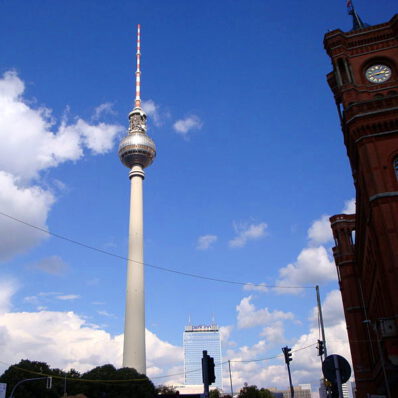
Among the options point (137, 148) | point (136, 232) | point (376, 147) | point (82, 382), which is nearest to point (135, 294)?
point (136, 232)

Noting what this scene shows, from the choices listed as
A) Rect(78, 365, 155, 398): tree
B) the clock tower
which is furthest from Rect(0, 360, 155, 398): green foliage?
the clock tower

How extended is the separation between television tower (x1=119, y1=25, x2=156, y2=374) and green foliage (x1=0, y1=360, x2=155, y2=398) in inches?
488

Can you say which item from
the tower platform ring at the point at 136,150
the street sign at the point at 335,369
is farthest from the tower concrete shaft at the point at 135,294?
the street sign at the point at 335,369

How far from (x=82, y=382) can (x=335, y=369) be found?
240ft

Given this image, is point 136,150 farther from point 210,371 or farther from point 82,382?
point 210,371

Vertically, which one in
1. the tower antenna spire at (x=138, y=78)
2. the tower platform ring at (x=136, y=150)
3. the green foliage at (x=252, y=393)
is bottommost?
the green foliage at (x=252, y=393)

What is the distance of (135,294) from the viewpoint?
101188 mm

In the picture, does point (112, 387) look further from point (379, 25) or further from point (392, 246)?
point (379, 25)

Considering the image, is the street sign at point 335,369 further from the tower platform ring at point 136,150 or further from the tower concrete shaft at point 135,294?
the tower platform ring at point 136,150

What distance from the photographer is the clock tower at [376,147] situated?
3119cm

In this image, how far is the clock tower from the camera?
1228 inches

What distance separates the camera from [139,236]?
349 feet

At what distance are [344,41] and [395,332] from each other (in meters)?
23.8

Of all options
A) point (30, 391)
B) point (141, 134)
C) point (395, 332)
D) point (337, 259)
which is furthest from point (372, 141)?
point (141, 134)
